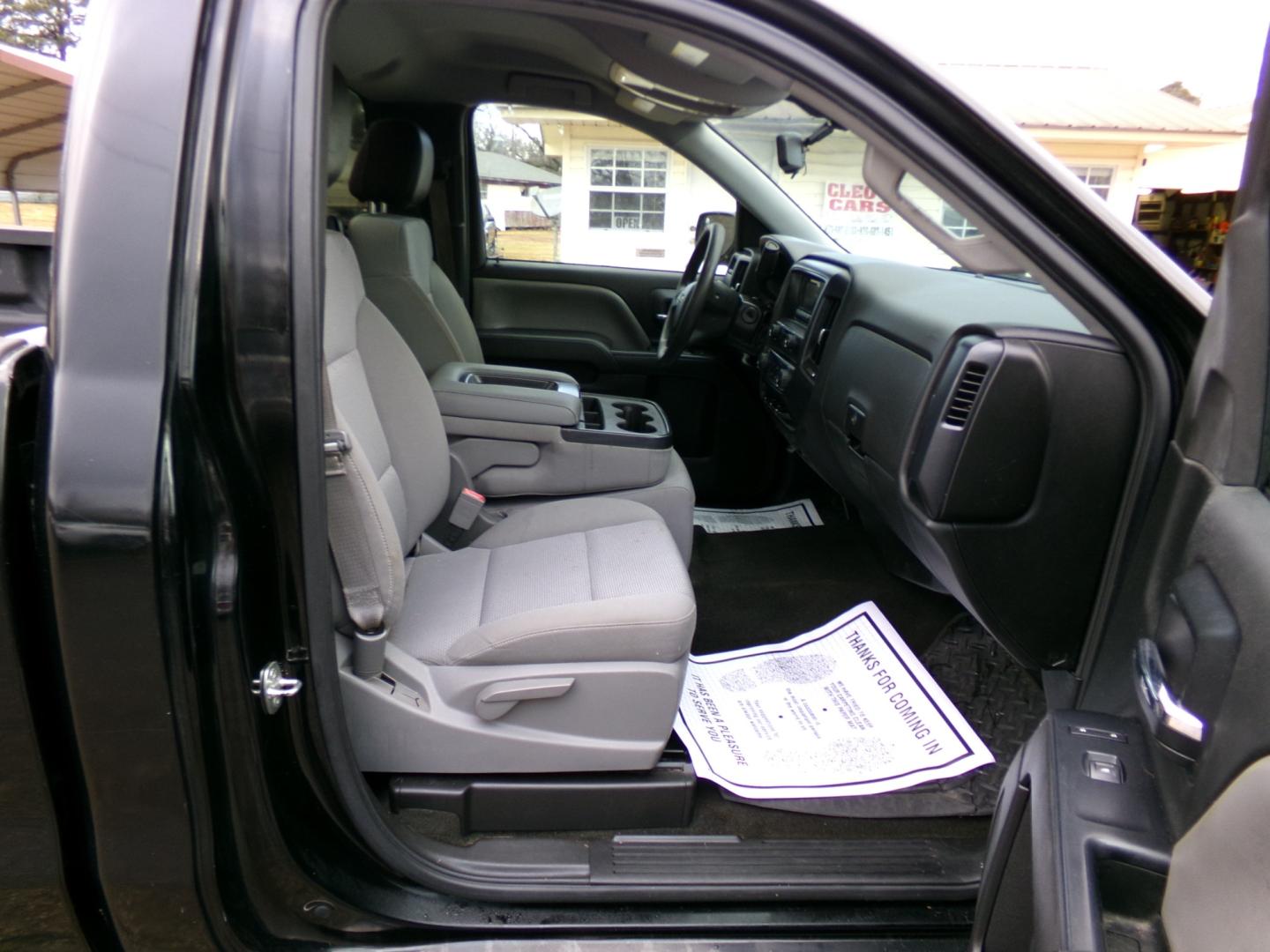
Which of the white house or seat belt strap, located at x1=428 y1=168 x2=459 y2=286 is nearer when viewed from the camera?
the white house

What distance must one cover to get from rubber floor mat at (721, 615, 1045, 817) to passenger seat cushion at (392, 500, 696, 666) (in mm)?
333

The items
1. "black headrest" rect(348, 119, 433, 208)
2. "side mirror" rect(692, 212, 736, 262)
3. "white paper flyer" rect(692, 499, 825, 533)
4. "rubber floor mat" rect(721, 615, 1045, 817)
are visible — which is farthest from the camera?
"side mirror" rect(692, 212, 736, 262)

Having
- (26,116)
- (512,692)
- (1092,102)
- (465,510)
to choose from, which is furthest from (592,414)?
(1092,102)

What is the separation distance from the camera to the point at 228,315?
34.3 inches

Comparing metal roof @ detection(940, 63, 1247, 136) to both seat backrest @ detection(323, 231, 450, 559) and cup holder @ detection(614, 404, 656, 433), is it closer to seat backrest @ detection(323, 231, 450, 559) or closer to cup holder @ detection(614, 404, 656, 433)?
cup holder @ detection(614, 404, 656, 433)

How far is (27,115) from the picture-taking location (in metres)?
0.97

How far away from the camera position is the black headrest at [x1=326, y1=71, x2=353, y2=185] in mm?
1626

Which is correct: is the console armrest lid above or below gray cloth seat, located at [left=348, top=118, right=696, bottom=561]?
below

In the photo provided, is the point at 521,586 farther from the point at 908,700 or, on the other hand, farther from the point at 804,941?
the point at 908,700

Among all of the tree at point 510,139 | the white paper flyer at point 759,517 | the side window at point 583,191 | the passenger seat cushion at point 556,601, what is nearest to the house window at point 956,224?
the passenger seat cushion at point 556,601

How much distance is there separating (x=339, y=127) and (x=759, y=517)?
1.50m

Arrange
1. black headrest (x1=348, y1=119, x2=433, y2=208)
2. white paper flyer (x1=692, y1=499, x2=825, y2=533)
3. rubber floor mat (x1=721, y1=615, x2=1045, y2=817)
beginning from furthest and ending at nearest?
white paper flyer (x1=692, y1=499, x2=825, y2=533) → black headrest (x1=348, y1=119, x2=433, y2=208) → rubber floor mat (x1=721, y1=615, x2=1045, y2=817)

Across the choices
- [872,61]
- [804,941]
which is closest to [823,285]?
[872,61]

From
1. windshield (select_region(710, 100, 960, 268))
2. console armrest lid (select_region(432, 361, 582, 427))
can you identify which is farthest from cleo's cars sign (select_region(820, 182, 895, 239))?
console armrest lid (select_region(432, 361, 582, 427))
